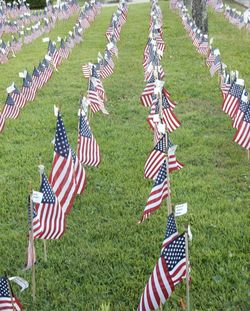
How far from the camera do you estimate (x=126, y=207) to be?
727 centimetres

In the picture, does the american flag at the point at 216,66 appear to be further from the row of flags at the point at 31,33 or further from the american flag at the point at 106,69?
the row of flags at the point at 31,33

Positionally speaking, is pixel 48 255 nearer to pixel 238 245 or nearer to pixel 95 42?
pixel 238 245

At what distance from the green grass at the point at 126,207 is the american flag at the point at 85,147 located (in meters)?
0.48

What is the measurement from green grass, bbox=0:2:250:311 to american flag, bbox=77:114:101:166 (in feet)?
1.56

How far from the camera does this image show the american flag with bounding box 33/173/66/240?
5.57m

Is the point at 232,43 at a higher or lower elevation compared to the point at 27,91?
lower

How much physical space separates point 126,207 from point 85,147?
108 centimetres

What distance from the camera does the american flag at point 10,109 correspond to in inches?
418

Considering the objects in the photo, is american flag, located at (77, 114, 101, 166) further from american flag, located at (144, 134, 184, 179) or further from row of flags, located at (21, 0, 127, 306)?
american flag, located at (144, 134, 184, 179)

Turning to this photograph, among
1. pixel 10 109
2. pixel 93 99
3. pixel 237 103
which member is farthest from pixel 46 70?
pixel 237 103

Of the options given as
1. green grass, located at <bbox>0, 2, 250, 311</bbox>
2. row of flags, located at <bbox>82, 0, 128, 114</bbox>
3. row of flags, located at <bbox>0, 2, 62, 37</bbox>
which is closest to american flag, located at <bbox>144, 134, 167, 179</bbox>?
green grass, located at <bbox>0, 2, 250, 311</bbox>

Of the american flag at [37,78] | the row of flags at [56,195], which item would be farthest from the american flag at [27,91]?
the row of flags at [56,195]

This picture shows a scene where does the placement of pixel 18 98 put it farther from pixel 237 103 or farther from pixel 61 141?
pixel 61 141

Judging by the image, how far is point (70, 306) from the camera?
17.3 ft
